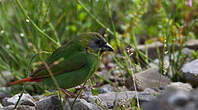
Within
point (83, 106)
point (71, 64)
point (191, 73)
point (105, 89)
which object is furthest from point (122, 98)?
point (191, 73)

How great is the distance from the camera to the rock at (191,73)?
346cm

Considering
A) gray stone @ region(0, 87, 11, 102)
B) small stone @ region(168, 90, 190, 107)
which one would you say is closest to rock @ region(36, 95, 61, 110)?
gray stone @ region(0, 87, 11, 102)

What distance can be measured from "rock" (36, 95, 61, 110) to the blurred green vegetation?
42.7 inches

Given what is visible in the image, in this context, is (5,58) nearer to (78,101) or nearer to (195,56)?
(78,101)

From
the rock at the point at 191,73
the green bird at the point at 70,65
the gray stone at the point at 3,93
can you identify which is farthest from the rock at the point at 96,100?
the gray stone at the point at 3,93

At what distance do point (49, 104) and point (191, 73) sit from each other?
5.14 ft

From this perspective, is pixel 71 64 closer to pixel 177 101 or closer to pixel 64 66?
pixel 64 66

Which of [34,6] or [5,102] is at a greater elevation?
[34,6]

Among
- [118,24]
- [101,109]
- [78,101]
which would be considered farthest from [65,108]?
[118,24]

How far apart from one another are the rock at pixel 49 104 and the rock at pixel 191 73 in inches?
58.5

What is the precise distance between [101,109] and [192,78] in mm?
1325

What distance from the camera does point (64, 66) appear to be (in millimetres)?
2584

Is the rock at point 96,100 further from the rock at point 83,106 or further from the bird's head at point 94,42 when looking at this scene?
the bird's head at point 94,42

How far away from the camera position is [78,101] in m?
2.57
